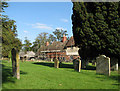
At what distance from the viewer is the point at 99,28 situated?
54.9 feet

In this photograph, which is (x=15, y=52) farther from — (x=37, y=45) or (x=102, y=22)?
(x=37, y=45)

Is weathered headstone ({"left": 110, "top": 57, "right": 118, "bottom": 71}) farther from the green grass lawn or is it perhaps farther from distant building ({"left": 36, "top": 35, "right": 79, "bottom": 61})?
distant building ({"left": 36, "top": 35, "right": 79, "bottom": 61})

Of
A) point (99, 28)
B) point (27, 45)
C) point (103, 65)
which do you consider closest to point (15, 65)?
point (103, 65)

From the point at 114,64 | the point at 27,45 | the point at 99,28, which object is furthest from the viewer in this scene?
the point at 27,45

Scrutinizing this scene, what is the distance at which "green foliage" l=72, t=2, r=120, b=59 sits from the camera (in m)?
16.1

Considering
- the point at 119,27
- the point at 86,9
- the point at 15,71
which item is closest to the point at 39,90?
the point at 15,71

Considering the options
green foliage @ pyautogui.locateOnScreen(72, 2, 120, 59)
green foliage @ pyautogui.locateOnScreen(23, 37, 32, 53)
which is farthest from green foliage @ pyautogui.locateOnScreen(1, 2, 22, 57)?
green foliage @ pyautogui.locateOnScreen(23, 37, 32, 53)

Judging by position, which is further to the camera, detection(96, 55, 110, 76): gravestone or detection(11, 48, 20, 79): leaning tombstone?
detection(96, 55, 110, 76): gravestone

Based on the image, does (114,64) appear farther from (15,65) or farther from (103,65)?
(15,65)

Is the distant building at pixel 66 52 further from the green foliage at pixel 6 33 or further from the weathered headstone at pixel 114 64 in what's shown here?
the weathered headstone at pixel 114 64

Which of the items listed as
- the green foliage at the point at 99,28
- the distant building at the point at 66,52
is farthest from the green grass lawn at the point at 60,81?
the distant building at the point at 66,52

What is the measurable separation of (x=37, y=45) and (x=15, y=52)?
91.9 m

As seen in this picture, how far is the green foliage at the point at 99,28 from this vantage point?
52.9 feet

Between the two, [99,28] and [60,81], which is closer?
[60,81]
